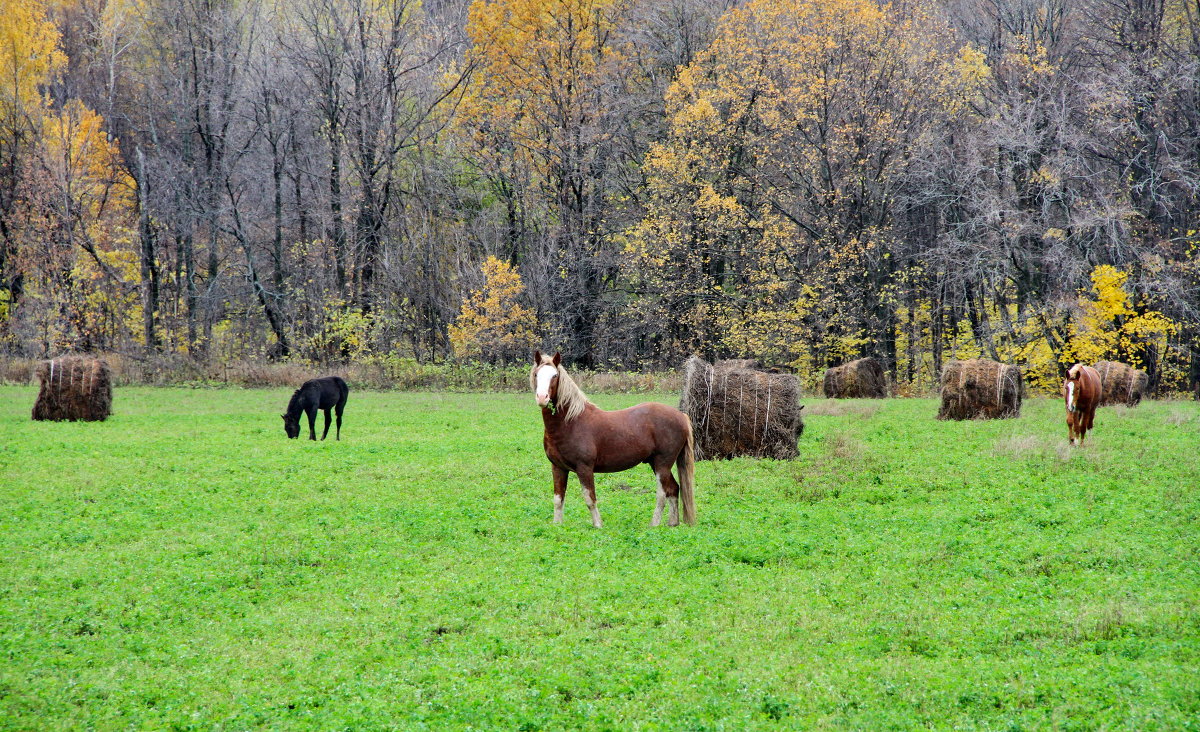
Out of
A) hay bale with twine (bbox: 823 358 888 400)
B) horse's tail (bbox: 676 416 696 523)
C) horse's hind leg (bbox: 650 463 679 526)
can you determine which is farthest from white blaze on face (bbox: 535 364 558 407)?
hay bale with twine (bbox: 823 358 888 400)

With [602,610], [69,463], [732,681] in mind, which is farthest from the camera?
[69,463]

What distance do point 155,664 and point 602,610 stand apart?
382 cm

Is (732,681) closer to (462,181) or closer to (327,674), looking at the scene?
(327,674)

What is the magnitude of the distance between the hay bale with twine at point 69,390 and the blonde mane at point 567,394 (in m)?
17.3

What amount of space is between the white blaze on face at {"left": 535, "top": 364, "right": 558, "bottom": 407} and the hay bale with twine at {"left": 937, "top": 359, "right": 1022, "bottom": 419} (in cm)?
1583

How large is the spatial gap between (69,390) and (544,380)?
18.0 m

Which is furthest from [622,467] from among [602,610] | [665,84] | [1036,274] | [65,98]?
[65,98]

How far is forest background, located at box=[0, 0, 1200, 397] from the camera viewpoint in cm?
3659

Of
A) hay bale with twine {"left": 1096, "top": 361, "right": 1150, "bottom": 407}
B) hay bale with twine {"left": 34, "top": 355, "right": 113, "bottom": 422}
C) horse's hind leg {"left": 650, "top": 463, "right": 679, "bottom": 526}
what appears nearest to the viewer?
horse's hind leg {"left": 650, "top": 463, "right": 679, "bottom": 526}

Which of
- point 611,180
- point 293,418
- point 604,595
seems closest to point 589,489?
point 604,595

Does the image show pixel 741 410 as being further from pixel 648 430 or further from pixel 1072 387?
pixel 1072 387

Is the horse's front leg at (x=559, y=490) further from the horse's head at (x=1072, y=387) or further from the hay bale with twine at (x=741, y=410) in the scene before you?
the horse's head at (x=1072, y=387)

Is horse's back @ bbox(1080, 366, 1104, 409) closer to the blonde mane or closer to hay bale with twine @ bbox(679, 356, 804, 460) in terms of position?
hay bale with twine @ bbox(679, 356, 804, 460)

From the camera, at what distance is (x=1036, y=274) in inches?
1547
